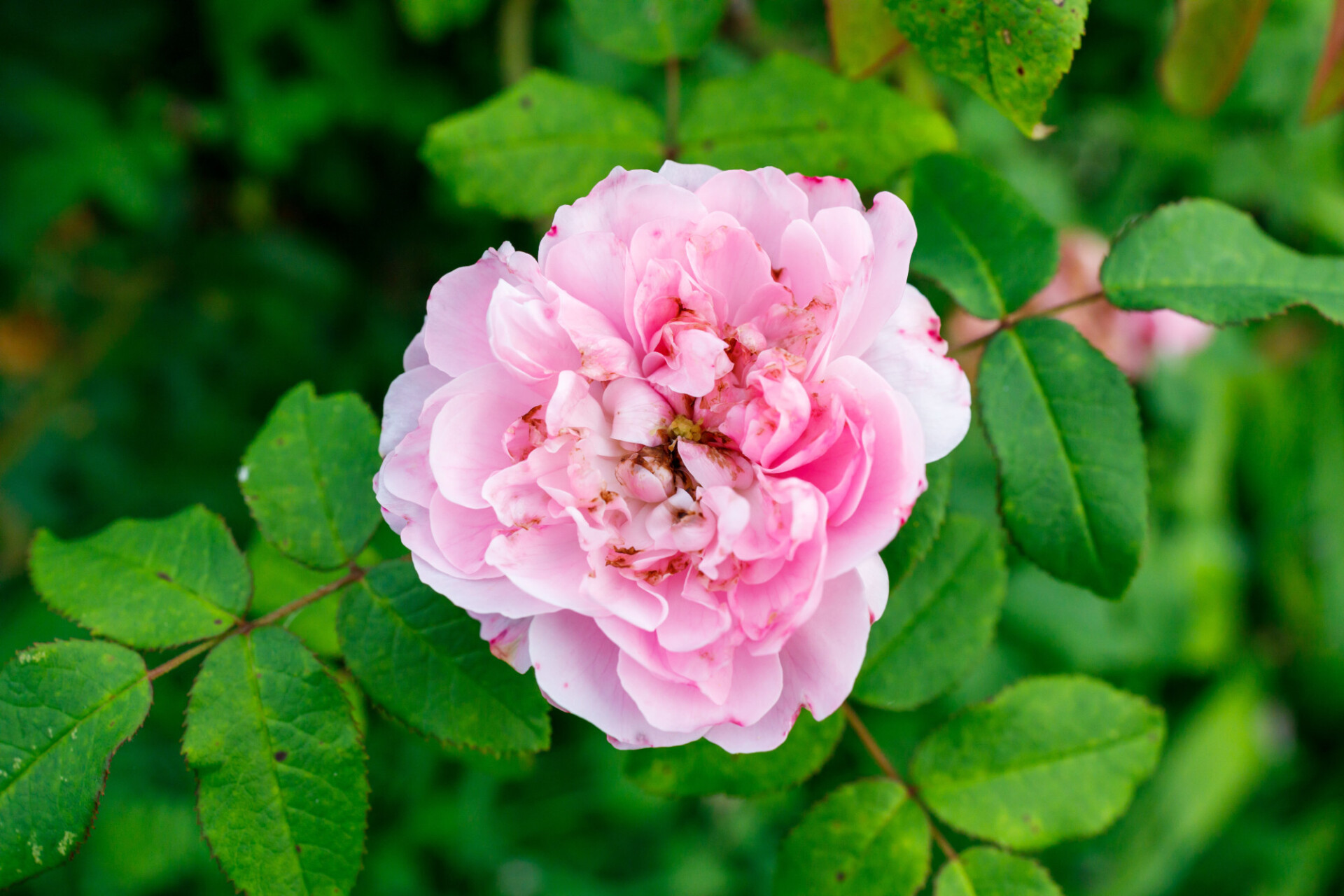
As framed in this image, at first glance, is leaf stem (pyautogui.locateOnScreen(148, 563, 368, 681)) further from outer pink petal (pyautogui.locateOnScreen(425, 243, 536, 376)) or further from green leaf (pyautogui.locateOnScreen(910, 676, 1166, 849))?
green leaf (pyautogui.locateOnScreen(910, 676, 1166, 849))

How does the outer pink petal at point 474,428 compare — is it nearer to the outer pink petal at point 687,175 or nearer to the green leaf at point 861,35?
the outer pink petal at point 687,175

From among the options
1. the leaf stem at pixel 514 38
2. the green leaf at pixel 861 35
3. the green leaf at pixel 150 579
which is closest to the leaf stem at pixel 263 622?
the green leaf at pixel 150 579

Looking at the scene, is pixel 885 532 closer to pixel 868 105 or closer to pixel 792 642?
pixel 792 642

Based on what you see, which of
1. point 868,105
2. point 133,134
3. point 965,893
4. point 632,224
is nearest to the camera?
point 632,224

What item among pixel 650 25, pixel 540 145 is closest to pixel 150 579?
pixel 540 145

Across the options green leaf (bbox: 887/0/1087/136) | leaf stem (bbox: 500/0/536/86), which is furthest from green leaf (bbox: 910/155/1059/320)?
leaf stem (bbox: 500/0/536/86)

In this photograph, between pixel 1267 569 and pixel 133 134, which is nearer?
pixel 133 134

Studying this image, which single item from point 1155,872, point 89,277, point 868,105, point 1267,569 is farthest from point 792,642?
point 1267,569
